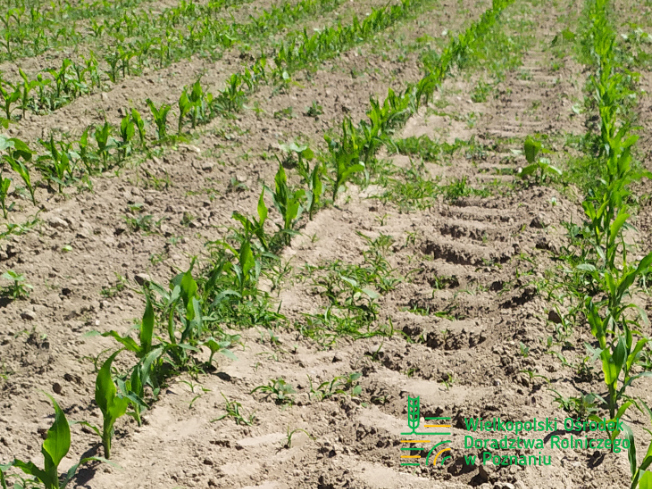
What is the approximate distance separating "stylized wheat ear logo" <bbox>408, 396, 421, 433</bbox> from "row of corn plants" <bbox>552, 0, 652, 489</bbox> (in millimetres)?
657

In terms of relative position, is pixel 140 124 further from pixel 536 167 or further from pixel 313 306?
pixel 536 167

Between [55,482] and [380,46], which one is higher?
[380,46]

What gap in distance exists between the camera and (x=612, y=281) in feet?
9.31

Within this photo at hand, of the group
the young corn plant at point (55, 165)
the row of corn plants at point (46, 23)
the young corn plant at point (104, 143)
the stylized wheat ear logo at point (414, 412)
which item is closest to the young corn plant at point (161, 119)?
the young corn plant at point (104, 143)

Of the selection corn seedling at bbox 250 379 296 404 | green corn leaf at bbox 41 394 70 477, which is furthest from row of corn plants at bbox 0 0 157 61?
green corn leaf at bbox 41 394 70 477

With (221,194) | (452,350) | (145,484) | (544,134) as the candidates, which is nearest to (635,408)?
A: (452,350)

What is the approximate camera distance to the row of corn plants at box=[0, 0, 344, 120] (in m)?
5.12

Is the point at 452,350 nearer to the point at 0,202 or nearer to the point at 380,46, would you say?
the point at 0,202

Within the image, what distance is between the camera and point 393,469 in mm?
2271

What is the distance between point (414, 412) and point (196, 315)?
3.31 feet

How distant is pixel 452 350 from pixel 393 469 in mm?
812

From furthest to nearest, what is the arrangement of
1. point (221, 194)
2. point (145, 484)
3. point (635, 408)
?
point (221, 194), point (635, 408), point (145, 484)

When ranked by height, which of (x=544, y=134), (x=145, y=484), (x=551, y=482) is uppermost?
(x=544, y=134)

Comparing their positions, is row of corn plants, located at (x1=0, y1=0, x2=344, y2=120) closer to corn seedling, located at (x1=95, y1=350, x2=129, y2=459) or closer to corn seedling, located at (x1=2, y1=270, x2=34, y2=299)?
corn seedling, located at (x1=2, y1=270, x2=34, y2=299)
